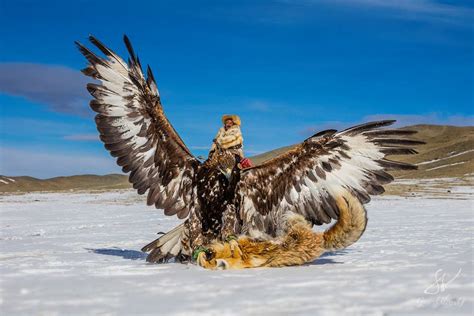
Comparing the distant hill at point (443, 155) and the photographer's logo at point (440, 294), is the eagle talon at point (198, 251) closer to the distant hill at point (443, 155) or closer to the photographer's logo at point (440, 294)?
the photographer's logo at point (440, 294)

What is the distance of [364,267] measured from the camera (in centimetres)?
528

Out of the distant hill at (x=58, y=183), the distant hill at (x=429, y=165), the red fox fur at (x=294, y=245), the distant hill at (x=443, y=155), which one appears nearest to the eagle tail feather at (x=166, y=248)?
the red fox fur at (x=294, y=245)

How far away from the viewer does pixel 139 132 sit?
664 cm

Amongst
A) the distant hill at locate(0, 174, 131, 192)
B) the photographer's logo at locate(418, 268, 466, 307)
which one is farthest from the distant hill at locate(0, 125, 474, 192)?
the photographer's logo at locate(418, 268, 466, 307)

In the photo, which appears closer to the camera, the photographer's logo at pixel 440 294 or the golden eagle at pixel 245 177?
the photographer's logo at pixel 440 294

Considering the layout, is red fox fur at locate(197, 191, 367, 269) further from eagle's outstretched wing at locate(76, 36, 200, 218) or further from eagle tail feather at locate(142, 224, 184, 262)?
eagle's outstretched wing at locate(76, 36, 200, 218)

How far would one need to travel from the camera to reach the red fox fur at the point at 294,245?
5.59 m

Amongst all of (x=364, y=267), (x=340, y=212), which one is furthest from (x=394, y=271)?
(x=340, y=212)

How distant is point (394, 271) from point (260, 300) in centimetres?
170

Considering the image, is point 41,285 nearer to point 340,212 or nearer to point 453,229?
point 340,212

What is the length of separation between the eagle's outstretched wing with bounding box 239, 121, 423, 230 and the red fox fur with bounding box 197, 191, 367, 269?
1.02 ft

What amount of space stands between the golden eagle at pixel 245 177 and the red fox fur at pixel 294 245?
4 cm

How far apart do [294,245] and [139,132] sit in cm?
237

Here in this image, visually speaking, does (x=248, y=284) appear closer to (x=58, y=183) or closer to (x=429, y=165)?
(x=429, y=165)
